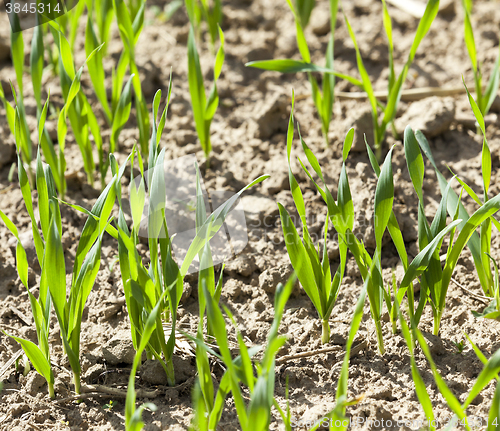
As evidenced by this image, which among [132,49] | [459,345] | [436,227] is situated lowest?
[459,345]

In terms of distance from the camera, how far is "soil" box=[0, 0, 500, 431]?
1112 mm

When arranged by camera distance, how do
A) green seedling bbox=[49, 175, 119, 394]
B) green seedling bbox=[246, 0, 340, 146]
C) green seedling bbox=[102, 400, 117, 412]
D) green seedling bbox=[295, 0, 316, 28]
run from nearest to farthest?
green seedling bbox=[49, 175, 119, 394] → green seedling bbox=[102, 400, 117, 412] → green seedling bbox=[246, 0, 340, 146] → green seedling bbox=[295, 0, 316, 28]

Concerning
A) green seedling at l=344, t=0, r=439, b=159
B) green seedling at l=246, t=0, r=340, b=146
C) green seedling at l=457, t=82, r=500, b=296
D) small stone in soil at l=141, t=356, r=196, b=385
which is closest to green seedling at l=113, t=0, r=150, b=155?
green seedling at l=246, t=0, r=340, b=146

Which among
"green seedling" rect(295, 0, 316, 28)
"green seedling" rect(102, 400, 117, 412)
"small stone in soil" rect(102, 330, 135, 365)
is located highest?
"green seedling" rect(295, 0, 316, 28)

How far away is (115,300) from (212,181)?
55 cm

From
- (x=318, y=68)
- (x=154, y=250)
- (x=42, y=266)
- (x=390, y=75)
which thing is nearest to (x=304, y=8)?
(x=390, y=75)

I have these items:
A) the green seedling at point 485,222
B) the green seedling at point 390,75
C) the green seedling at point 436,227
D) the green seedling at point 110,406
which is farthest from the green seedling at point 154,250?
the green seedling at point 390,75

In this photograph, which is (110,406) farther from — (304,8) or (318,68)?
(304,8)

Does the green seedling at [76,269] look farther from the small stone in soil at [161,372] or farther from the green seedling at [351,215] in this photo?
the green seedling at [351,215]

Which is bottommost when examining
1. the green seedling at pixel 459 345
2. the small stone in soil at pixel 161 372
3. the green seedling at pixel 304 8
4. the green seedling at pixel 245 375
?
the green seedling at pixel 459 345

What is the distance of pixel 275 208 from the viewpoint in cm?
159

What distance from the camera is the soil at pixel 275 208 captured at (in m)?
1.11

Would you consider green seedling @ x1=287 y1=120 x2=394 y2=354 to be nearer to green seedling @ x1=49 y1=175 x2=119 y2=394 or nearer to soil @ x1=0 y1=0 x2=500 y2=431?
soil @ x1=0 y1=0 x2=500 y2=431

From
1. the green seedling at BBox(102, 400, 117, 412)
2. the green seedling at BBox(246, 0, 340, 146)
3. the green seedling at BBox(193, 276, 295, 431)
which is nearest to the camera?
the green seedling at BBox(193, 276, 295, 431)
